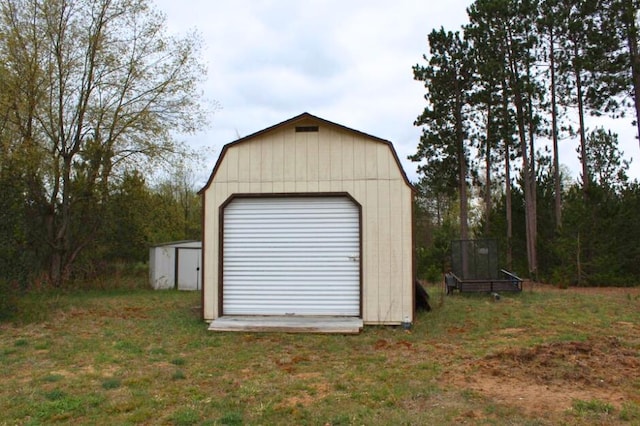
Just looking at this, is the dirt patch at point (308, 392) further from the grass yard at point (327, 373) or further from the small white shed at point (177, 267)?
the small white shed at point (177, 267)

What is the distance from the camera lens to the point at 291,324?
8000mm

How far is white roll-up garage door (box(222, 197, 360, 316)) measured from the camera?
8.59 m

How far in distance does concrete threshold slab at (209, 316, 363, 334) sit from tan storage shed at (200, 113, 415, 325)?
215mm

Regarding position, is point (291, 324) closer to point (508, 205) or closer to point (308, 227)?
point (308, 227)

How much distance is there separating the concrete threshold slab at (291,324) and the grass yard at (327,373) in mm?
229

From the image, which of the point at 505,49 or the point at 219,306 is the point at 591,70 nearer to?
the point at 505,49

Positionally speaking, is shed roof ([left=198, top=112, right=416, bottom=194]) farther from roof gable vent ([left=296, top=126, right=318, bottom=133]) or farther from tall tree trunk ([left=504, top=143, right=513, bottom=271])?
tall tree trunk ([left=504, top=143, right=513, bottom=271])

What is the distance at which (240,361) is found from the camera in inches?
238

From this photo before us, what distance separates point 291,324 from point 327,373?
2608mm

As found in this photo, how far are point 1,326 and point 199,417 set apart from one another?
21.6 feet

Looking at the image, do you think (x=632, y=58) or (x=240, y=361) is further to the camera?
(x=632, y=58)

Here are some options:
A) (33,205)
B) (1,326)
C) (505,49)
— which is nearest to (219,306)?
(1,326)

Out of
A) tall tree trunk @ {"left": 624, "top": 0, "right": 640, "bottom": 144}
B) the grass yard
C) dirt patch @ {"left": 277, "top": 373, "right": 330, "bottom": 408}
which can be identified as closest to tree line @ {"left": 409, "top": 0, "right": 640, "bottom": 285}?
tall tree trunk @ {"left": 624, "top": 0, "right": 640, "bottom": 144}

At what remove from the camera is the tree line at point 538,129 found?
17.1 m
